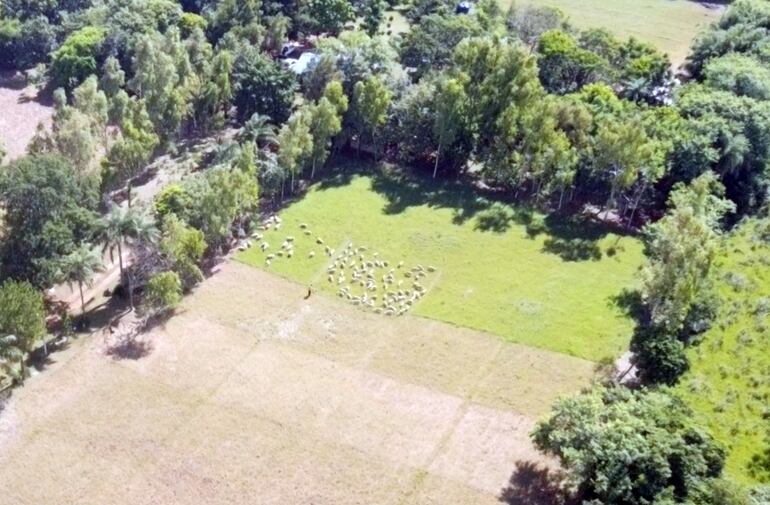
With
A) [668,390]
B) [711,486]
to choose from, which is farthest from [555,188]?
[711,486]

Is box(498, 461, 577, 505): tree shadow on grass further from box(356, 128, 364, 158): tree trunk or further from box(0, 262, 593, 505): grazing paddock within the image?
box(356, 128, 364, 158): tree trunk

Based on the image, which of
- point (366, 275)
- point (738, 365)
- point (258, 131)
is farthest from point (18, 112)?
point (738, 365)

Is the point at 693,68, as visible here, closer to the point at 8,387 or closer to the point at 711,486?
the point at 711,486

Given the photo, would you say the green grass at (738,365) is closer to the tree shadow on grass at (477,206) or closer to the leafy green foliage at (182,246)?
the tree shadow on grass at (477,206)

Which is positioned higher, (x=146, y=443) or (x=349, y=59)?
(x=349, y=59)

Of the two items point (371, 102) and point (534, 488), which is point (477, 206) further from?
point (534, 488)

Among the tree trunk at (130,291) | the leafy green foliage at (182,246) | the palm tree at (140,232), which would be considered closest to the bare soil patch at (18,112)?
the tree trunk at (130,291)

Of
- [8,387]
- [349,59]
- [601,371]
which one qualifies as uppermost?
[349,59]
